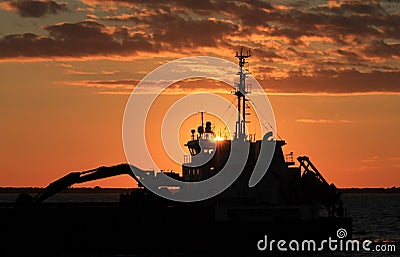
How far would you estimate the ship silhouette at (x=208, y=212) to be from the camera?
200 ft

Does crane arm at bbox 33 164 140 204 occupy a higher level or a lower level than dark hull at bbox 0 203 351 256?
higher

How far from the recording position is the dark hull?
6050cm

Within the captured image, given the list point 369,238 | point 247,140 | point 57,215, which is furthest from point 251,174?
point 369,238

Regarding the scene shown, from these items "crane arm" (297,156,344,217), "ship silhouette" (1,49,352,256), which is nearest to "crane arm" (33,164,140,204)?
"ship silhouette" (1,49,352,256)

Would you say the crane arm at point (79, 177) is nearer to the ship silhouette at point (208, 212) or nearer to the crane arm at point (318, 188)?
the ship silhouette at point (208, 212)

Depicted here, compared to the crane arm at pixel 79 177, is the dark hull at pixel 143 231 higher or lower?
lower

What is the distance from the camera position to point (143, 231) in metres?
61.6

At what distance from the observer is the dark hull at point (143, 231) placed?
6050 cm

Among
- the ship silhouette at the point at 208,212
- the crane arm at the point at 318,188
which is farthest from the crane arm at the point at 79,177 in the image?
the crane arm at the point at 318,188

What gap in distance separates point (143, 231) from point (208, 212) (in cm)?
481

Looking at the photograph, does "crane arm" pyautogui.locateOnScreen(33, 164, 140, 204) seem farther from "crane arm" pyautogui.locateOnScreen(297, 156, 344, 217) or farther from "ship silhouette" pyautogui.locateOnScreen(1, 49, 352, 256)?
"crane arm" pyautogui.locateOnScreen(297, 156, 344, 217)

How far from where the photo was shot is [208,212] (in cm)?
6194

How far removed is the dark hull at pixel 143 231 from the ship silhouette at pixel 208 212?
0.07 metres

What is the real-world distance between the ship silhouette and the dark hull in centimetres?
7
